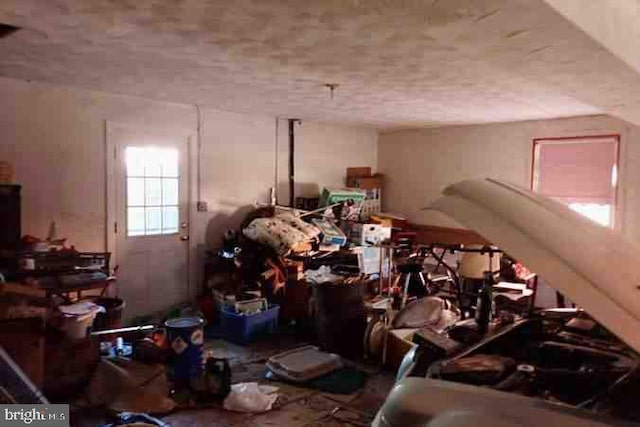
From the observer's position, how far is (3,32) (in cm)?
280

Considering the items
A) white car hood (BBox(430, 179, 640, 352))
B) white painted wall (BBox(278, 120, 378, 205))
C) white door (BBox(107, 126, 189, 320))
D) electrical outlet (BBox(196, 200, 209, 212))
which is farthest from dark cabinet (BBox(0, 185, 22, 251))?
white car hood (BBox(430, 179, 640, 352))

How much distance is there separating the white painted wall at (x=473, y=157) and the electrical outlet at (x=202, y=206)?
241cm

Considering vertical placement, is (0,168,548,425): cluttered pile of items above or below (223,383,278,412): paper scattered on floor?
above

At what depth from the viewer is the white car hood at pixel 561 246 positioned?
4.16ft

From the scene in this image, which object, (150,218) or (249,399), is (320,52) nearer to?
(249,399)

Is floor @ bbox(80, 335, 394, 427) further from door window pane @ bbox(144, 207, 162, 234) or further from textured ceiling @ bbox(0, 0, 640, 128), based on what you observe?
textured ceiling @ bbox(0, 0, 640, 128)

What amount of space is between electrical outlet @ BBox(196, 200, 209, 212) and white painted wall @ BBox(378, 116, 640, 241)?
7.91 ft

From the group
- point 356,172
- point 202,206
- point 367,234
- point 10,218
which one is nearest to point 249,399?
point 10,218

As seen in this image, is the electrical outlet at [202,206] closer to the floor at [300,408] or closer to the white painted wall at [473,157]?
the floor at [300,408]

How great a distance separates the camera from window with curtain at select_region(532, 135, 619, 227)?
215 inches

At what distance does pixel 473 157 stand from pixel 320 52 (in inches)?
165

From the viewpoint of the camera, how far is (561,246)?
1.44 metres

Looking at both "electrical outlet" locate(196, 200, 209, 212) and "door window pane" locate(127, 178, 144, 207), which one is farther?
"electrical outlet" locate(196, 200, 209, 212)

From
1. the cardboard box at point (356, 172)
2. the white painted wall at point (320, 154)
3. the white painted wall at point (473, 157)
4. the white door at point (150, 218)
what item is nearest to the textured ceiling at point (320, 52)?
the white door at point (150, 218)
